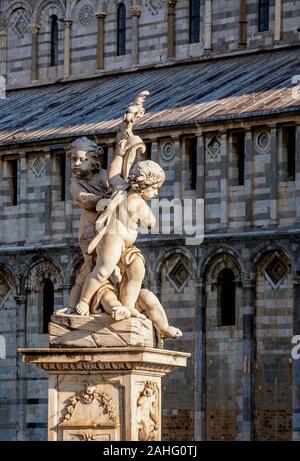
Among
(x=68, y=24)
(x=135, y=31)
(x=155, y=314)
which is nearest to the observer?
(x=155, y=314)

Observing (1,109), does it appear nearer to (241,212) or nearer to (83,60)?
(83,60)

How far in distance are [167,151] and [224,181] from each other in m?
3.19

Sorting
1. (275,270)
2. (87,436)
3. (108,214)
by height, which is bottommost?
(87,436)

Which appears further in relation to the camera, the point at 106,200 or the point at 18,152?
the point at 18,152

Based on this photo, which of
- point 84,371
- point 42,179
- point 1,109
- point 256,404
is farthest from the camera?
point 1,109

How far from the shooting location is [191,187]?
281ft

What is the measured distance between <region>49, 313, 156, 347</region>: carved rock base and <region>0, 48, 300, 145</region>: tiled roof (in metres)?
43.8

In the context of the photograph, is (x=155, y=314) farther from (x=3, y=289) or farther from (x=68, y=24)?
(x=68, y=24)

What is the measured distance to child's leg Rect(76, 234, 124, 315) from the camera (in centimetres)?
3803

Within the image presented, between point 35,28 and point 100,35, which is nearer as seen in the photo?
point 100,35

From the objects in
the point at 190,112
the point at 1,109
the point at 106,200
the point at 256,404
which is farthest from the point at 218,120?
the point at 106,200

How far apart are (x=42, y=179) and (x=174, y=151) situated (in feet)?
24.0

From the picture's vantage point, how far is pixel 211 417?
275ft

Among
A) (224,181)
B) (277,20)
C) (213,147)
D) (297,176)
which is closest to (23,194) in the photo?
(213,147)
